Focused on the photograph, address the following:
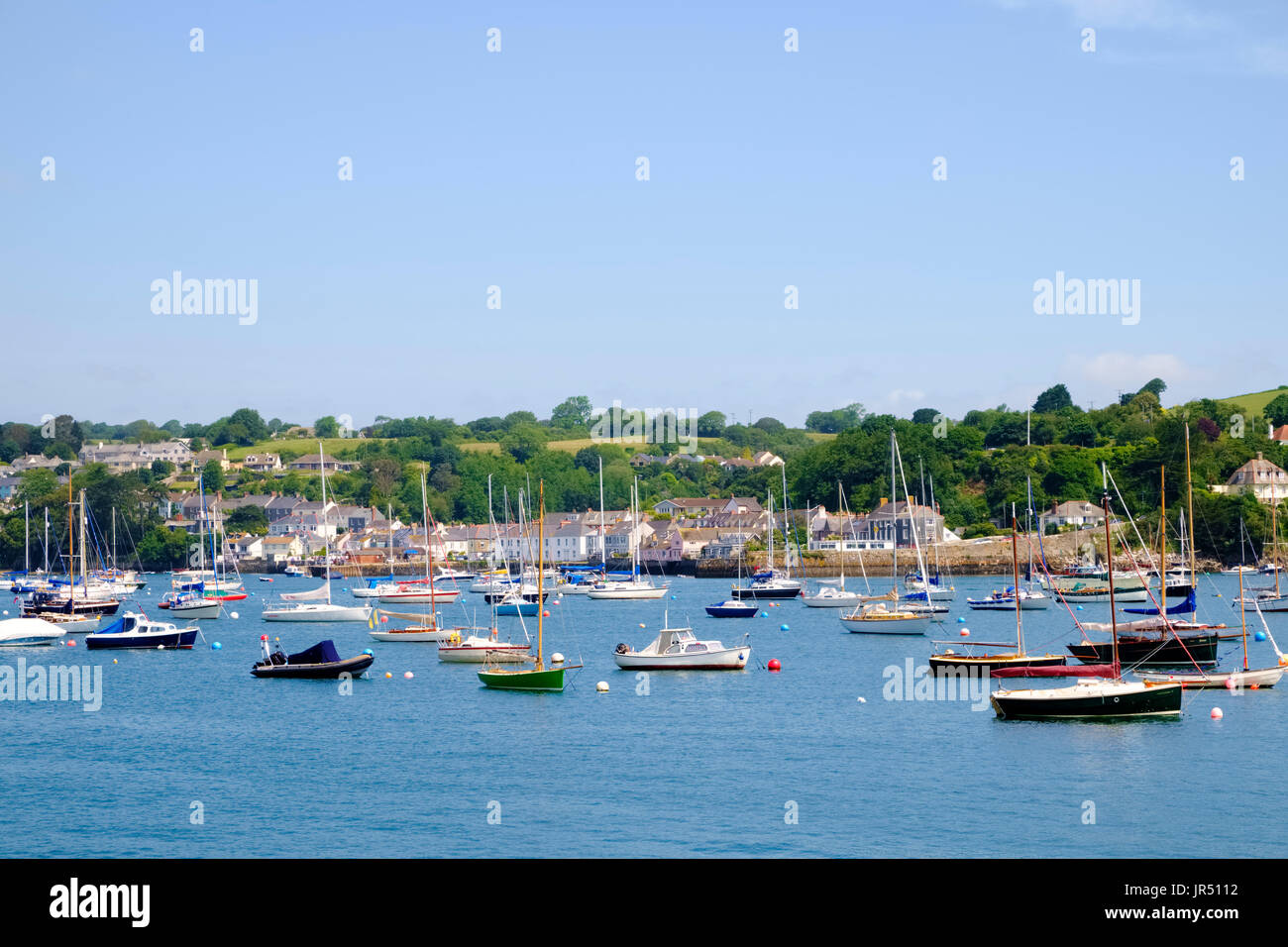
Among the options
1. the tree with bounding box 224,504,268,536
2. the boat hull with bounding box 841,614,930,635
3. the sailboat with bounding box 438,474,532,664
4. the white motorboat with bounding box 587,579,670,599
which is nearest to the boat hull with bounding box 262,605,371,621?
the sailboat with bounding box 438,474,532,664

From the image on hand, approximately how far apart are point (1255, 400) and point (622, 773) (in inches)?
6968

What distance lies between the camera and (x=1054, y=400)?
609 ft

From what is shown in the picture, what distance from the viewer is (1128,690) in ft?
106

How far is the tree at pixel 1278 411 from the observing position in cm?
16725

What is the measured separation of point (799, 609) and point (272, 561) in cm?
10053

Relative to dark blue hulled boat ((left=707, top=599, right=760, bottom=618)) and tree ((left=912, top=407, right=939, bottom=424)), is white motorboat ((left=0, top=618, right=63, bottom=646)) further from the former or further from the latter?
tree ((left=912, top=407, right=939, bottom=424))

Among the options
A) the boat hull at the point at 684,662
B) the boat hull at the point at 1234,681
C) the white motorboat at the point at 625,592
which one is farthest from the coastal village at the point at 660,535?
the boat hull at the point at 1234,681

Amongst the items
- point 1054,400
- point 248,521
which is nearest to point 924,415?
point 1054,400

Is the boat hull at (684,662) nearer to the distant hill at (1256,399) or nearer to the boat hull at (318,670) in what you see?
the boat hull at (318,670)

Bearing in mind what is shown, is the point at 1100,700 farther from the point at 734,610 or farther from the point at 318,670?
the point at 734,610

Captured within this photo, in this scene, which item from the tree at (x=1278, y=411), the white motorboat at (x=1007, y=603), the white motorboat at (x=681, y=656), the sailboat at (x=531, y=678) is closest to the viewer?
the sailboat at (x=531, y=678)

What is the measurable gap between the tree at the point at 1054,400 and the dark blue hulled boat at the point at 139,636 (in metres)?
149

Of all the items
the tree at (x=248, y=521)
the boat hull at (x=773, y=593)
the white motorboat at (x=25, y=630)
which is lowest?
the boat hull at (x=773, y=593)
